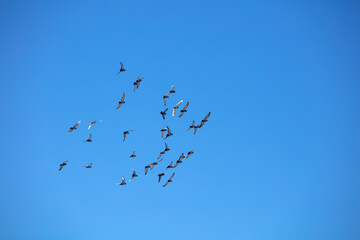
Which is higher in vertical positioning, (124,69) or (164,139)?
(124,69)

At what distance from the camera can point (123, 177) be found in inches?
3681

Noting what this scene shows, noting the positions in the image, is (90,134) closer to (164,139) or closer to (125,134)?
(125,134)

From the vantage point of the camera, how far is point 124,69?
87125mm

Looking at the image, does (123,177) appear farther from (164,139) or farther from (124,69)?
(124,69)

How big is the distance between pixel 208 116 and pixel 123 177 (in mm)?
17827

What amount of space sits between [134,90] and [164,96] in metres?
5.01

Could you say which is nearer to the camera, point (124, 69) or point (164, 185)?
point (124, 69)

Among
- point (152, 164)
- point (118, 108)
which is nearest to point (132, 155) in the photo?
point (152, 164)

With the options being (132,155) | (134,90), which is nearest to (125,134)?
(132,155)

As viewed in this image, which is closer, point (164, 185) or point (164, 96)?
point (164, 96)

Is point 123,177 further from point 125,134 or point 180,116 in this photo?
point 180,116

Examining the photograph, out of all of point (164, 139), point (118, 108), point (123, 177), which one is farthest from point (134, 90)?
point (123, 177)

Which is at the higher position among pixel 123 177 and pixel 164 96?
pixel 164 96

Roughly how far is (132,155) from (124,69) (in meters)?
14.6
